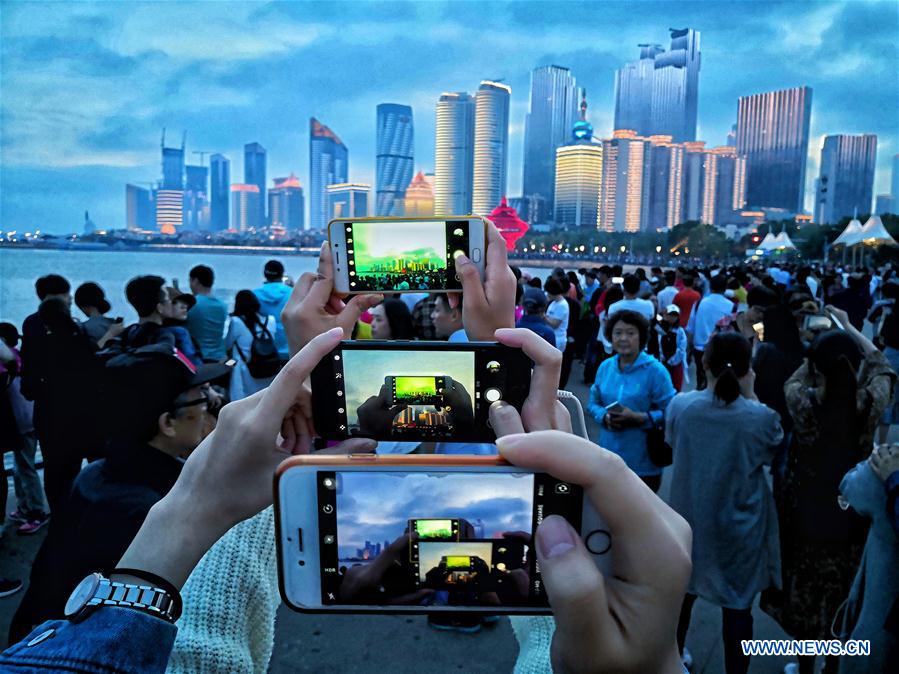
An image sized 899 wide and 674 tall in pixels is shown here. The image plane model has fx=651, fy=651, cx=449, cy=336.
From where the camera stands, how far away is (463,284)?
1938 millimetres

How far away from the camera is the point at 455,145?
546 ft

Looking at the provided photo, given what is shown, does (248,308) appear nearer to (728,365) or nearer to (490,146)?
(728,365)

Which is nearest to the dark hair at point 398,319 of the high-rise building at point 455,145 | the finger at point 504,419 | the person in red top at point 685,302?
the finger at point 504,419

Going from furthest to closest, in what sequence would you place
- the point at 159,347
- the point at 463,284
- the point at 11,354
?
the point at 11,354
the point at 159,347
the point at 463,284

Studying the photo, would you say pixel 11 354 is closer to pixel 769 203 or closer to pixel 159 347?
pixel 159 347

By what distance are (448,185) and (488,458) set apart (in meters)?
157

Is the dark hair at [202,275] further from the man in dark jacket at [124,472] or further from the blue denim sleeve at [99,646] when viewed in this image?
the blue denim sleeve at [99,646]

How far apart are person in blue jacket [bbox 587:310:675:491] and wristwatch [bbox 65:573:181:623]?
3649mm

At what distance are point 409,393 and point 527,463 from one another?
2.08 ft

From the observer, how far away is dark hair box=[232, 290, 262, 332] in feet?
23.3

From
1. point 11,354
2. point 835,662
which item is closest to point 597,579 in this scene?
point 835,662

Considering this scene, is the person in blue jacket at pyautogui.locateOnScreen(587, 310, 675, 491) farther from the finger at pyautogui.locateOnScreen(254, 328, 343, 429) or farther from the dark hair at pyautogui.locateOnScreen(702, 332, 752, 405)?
the finger at pyautogui.locateOnScreen(254, 328, 343, 429)

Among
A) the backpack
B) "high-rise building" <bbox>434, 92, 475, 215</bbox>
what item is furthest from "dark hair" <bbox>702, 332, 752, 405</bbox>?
"high-rise building" <bbox>434, 92, 475, 215</bbox>

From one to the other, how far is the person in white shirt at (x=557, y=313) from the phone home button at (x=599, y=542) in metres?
7.22
